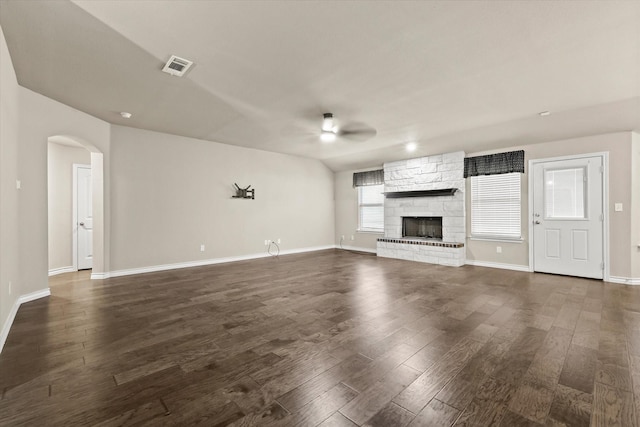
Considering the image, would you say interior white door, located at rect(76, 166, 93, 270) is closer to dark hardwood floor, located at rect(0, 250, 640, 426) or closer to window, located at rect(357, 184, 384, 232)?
dark hardwood floor, located at rect(0, 250, 640, 426)

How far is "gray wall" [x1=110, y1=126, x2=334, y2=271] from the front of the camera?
16.6 ft

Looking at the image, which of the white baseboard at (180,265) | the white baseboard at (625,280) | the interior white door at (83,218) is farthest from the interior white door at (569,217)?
the interior white door at (83,218)

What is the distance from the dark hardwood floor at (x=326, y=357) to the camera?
1.59m

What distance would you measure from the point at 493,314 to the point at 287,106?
12.0 feet

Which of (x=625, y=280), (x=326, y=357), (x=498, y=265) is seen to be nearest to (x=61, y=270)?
(x=326, y=357)

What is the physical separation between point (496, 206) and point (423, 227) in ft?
5.56

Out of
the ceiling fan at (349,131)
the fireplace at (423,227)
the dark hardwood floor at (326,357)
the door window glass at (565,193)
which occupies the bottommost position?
the dark hardwood floor at (326,357)

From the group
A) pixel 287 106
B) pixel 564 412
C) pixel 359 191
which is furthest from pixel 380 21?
pixel 359 191

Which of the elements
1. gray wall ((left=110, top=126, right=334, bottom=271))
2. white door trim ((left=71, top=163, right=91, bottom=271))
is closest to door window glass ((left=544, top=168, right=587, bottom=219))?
gray wall ((left=110, top=126, right=334, bottom=271))

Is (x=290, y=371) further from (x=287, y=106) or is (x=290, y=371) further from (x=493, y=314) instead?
(x=287, y=106)

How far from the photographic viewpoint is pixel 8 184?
2848 mm

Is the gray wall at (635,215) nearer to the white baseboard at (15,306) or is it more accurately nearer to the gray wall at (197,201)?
the gray wall at (197,201)

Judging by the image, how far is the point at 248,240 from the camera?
265 inches

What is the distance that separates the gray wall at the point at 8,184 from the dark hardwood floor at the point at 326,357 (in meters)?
0.39
